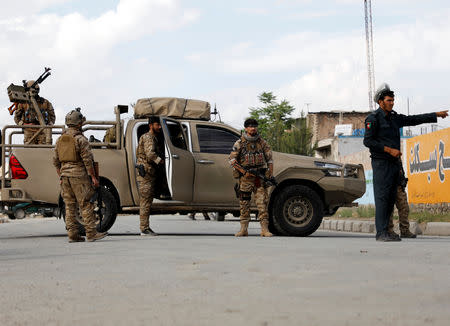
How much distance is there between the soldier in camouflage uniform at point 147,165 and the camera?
37.3ft

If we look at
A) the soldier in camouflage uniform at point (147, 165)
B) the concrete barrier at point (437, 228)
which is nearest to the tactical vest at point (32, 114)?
the soldier in camouflage uniform at point (147, 165)

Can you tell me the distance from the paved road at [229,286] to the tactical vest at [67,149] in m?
2.01

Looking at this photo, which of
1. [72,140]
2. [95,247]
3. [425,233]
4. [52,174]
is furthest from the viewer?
[425,233]

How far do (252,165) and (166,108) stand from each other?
1.93 metres

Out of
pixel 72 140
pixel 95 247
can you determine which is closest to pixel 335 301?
pixel 95 247

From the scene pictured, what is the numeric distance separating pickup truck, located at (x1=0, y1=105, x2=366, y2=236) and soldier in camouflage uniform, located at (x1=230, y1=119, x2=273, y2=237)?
0.59 meters

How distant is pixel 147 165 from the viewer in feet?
37.7

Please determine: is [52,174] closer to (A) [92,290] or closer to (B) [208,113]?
(B) [208,113]

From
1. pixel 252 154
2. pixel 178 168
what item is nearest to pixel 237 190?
pixel 252 154

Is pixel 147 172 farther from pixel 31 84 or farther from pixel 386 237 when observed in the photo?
pixel 386 237

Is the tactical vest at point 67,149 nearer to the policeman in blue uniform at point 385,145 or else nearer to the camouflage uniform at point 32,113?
the camouflage uniform at point 32,113

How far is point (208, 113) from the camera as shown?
12648mm

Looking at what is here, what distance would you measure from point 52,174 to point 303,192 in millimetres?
3779

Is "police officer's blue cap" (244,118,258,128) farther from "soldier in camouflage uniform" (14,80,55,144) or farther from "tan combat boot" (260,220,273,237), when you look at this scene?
Answer: "soldier in camouflage uniform" (14,80,55,144)
